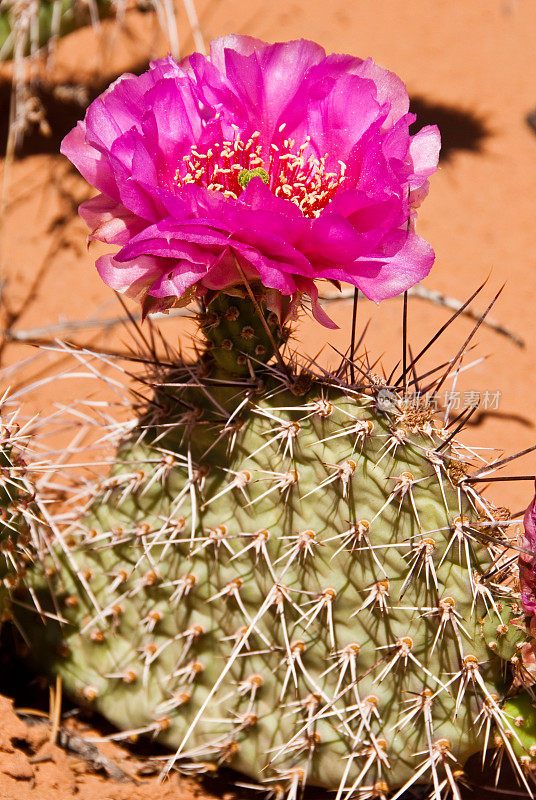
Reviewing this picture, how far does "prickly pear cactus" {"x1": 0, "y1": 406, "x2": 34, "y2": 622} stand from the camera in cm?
113

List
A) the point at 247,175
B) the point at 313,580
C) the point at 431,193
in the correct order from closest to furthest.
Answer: the point at 247,175
the point at 313,580
the point at 431,193

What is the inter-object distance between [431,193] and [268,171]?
6.15 feet

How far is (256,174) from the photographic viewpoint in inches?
38.6

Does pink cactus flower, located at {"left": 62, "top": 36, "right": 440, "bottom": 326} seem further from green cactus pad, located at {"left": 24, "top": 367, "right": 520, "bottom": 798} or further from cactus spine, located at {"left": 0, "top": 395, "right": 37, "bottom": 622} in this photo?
cactus spine, located at {"left": 0, "top": 395, "right": 37, "bottom": 622}

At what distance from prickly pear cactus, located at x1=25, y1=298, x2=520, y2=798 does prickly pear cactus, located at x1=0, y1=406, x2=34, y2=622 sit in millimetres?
126

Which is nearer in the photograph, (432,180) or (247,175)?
(247,175)

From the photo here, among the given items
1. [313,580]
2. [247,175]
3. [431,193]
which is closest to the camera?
[247,175]

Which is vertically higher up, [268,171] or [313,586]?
[268,171]

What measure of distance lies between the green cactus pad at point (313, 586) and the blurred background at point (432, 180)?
2.10 feet

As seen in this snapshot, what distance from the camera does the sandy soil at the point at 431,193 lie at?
223 cm

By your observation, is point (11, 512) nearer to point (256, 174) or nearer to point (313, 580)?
point (313, 580)

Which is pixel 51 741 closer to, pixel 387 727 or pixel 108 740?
pixel 108 740

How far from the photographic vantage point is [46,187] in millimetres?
2654

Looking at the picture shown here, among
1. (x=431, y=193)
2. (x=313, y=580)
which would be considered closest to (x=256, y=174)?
Answer: (x=313, y=580)
